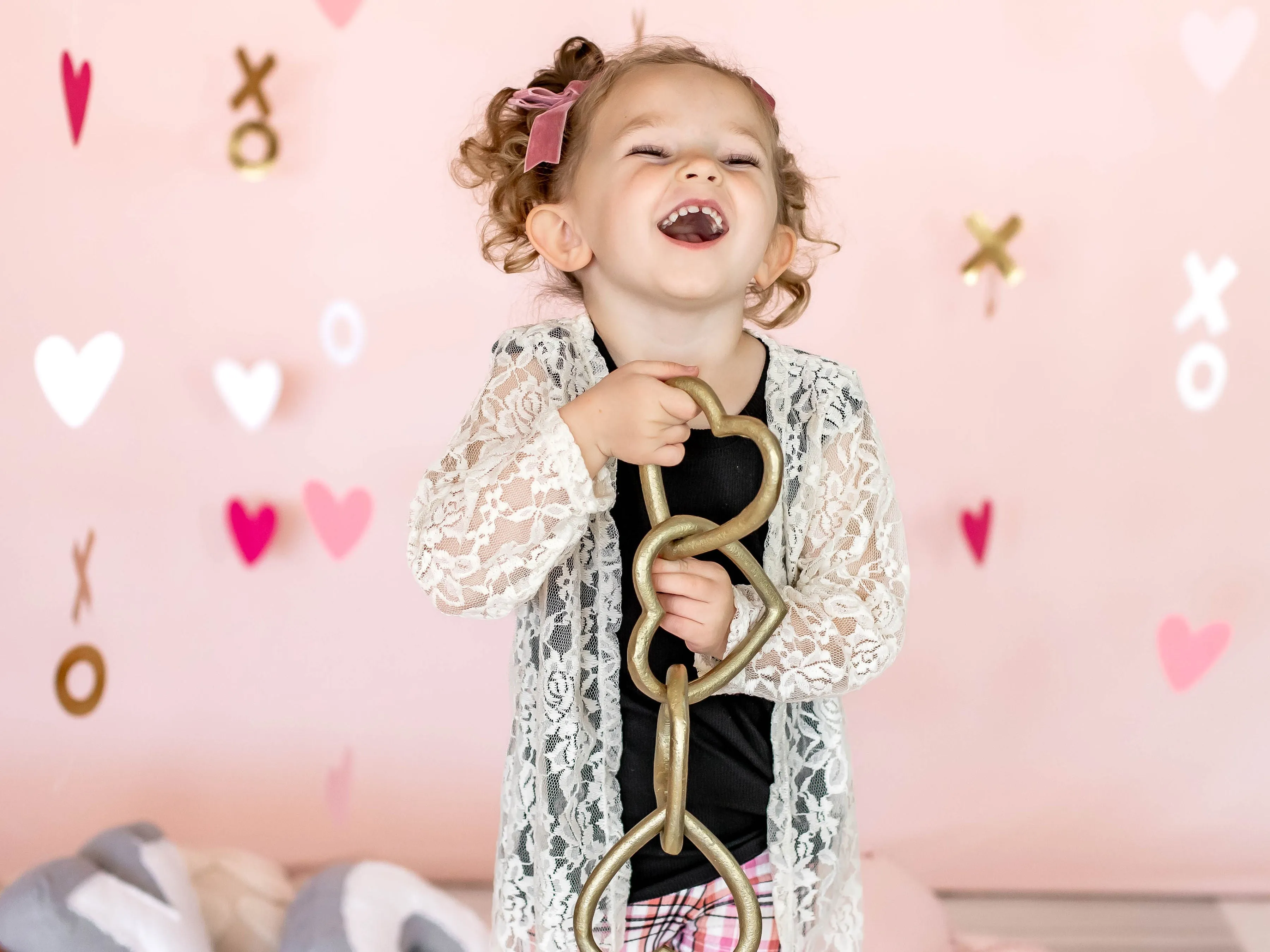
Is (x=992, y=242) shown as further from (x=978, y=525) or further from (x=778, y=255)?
(x=778, y=255)

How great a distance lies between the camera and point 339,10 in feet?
5.66

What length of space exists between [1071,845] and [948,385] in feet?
2.38

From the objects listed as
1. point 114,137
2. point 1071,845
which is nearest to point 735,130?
point 114,137

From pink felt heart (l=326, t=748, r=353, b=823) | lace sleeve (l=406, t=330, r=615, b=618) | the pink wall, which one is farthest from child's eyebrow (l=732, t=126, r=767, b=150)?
pink felt heart (l=326, t=748, r=353, b=823)

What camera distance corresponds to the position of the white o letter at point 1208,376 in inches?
72.2

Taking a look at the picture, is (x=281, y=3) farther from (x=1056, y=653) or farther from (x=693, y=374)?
(x=1056, y=653)

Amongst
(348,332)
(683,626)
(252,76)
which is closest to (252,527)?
(348,332)

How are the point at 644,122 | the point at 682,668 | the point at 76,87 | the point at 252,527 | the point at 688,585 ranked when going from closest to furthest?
A: the point at 682,668 → the point at 688,585 → the point at 644,122 → the point at 76,87 → the point at 252,527

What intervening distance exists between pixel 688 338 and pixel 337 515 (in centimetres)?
108

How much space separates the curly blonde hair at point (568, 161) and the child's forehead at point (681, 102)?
0.02 metres

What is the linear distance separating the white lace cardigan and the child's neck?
0.06 feet

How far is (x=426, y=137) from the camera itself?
68.8 inches

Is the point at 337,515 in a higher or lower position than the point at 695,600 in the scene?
higher

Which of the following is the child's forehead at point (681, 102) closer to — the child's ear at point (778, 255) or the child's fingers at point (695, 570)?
the child's ear at point (778, 255)
